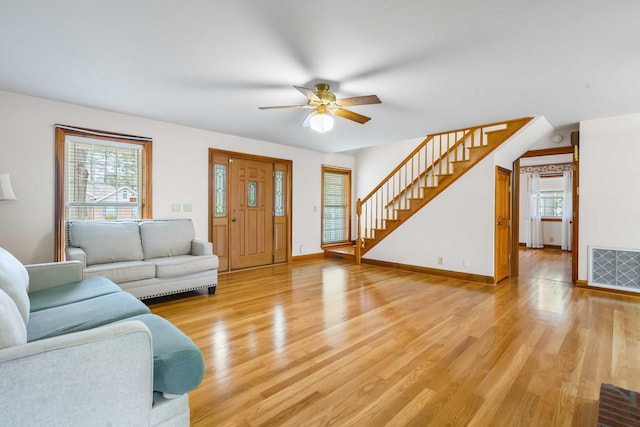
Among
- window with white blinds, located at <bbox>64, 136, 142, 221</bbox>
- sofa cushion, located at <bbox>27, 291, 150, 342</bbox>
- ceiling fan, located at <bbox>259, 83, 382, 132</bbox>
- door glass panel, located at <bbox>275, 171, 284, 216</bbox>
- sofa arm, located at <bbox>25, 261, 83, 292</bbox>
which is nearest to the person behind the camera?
sofa cushion, located at <bbox>27, 291, 150, 342</bbox>

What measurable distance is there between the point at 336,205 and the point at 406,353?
17.4 feet

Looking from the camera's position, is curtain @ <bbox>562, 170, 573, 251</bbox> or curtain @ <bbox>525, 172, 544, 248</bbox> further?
curtain @ <bbox>525, 172, 544, 248</bbox>

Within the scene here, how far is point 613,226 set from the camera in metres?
4.10

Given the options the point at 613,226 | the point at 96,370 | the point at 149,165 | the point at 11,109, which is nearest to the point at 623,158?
the point at 613,226

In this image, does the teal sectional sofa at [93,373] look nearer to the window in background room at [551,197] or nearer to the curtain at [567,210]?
the curtain at [567,210]

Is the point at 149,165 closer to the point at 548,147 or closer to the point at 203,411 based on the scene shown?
the point at 203,411

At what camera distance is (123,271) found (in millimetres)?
3262

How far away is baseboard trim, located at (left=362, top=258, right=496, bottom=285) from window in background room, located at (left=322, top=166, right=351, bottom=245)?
153cm

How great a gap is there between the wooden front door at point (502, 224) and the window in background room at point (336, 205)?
3.49 m

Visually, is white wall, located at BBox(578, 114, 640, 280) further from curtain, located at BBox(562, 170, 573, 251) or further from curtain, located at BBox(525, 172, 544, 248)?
curtain, located at BBox(525, 172, 544, 248)

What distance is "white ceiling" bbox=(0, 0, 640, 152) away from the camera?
1929mm

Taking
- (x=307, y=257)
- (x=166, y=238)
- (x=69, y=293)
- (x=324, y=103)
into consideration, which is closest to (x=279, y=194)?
(x=307, y=257)

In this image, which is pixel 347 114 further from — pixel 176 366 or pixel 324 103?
pixel 176 366

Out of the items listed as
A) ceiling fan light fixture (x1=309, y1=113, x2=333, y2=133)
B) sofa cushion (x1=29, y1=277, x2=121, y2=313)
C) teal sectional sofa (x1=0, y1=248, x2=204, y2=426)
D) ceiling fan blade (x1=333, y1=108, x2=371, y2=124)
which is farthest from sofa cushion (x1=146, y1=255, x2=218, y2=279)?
ceiling fan blade (x1=333, y1=108, x2=371, y2=124)
